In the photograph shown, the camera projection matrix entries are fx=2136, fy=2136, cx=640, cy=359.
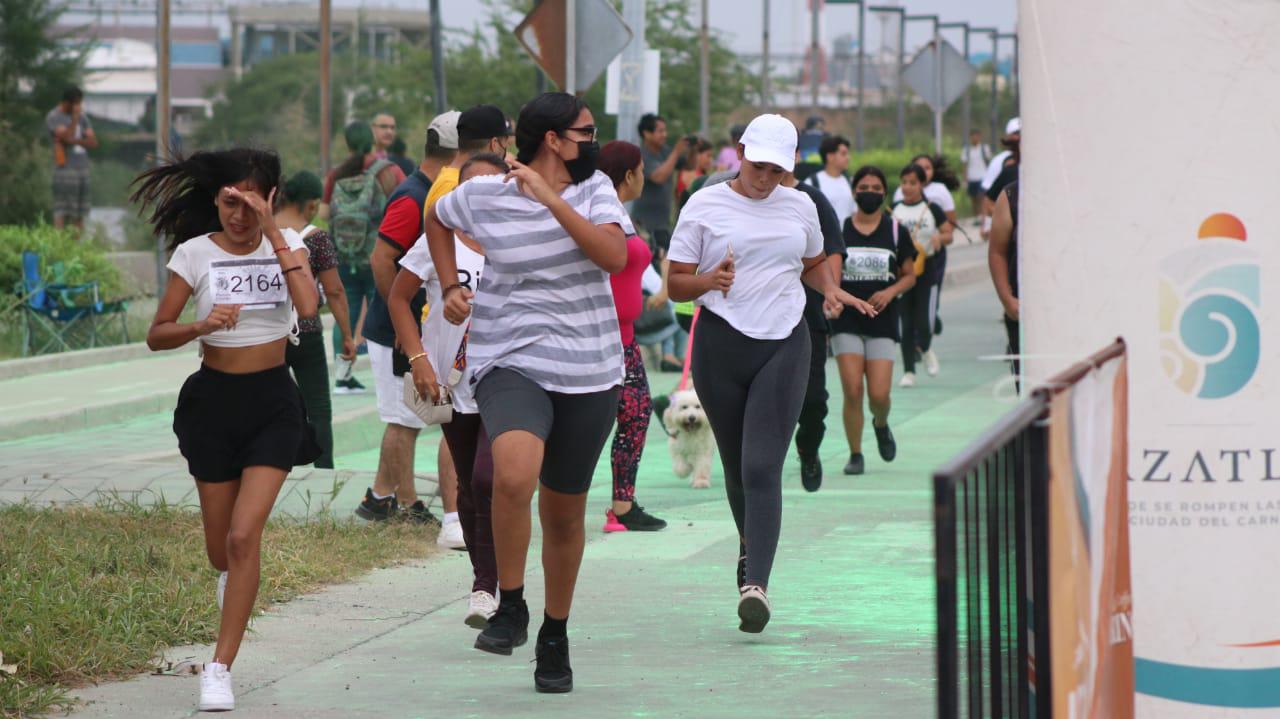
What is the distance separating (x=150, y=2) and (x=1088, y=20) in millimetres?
110574

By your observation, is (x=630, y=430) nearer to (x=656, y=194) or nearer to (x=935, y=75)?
(x=656, y=194)

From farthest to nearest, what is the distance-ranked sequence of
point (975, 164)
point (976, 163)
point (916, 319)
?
point (976, 163) → point (975, 164) → point (916, 319)

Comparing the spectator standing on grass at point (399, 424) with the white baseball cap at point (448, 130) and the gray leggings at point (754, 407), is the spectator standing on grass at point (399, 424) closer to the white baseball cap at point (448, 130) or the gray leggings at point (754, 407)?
the white baseball cap at point (448, 130)

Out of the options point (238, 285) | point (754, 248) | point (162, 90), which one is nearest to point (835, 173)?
point (162, 90)

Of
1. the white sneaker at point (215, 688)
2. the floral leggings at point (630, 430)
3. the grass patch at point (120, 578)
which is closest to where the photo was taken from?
the white sneaker at point (215, 688)

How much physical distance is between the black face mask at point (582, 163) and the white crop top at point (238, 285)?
974 mm

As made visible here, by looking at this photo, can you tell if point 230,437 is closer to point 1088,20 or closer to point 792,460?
point 1088,20

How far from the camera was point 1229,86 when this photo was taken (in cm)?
526

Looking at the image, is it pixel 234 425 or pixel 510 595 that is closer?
pixel 234 425

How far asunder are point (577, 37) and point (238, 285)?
27.0 ft

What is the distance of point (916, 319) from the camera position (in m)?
18.1

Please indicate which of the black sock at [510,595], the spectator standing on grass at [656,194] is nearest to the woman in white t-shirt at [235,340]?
the black sock at [510,595]

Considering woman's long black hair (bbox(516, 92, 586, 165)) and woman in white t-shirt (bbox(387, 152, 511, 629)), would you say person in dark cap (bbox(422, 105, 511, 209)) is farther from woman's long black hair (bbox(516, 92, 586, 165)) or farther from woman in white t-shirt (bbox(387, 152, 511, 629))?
woman's long black hair (bbox(516, 92, 586, 165))

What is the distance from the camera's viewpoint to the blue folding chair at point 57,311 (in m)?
17.3
